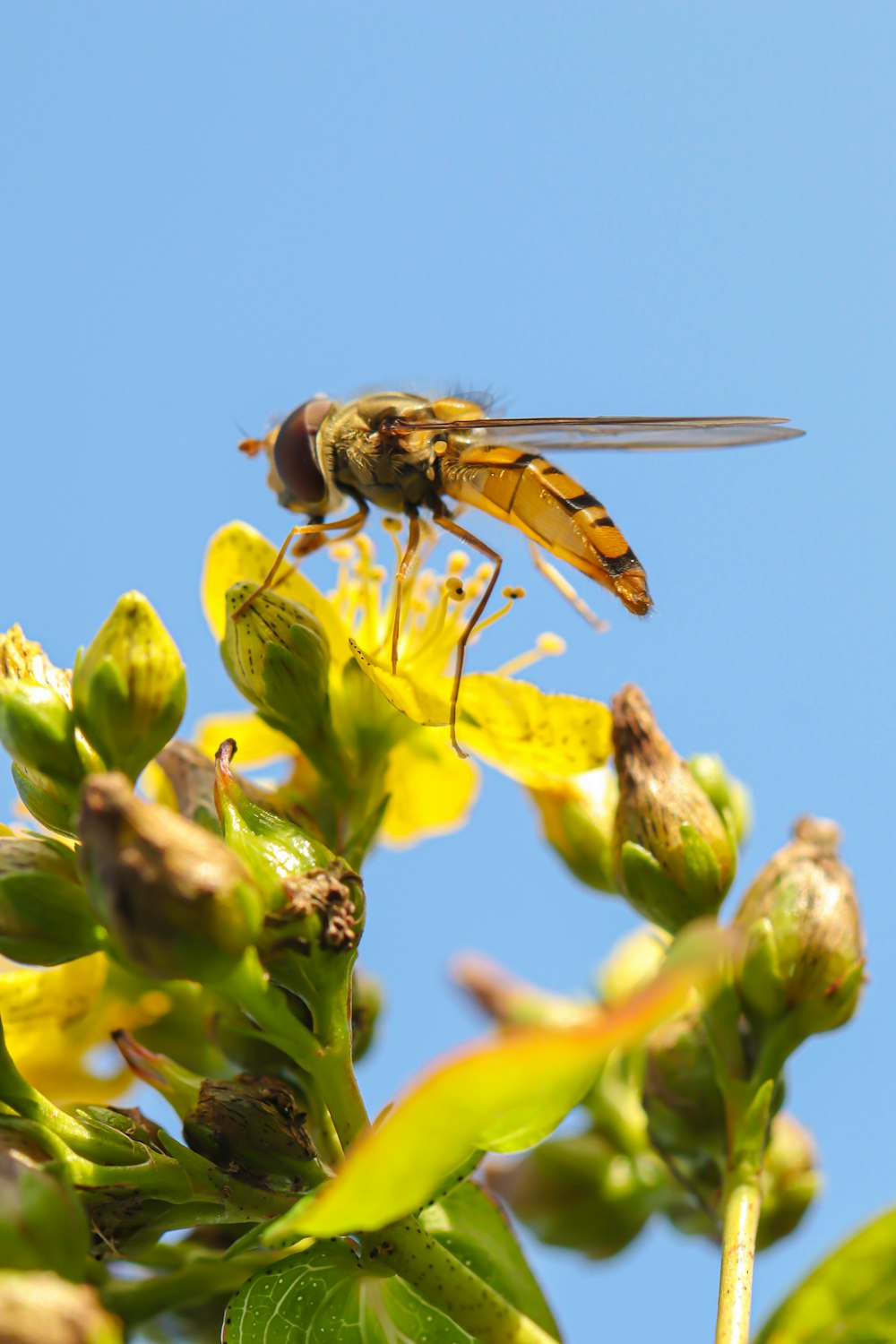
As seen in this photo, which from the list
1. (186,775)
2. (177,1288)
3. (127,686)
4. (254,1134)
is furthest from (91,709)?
(177,1288)

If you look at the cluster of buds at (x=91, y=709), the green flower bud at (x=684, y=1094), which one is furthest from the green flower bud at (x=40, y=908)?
the green flower bud at (x=684, y=1094)

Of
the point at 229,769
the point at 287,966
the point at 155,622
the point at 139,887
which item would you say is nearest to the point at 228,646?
the point at 155,622

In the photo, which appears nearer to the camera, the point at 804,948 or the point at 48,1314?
the point at 48,1314

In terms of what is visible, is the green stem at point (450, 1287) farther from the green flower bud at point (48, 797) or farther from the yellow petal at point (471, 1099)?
the green flower bud at point (48, 797)

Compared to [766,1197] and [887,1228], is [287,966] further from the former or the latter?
[766,1197]

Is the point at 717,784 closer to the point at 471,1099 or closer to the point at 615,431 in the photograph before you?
the point at 615,431

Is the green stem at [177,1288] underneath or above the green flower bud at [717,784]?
underneath

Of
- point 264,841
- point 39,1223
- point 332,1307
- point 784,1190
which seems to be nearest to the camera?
point 39,1223
